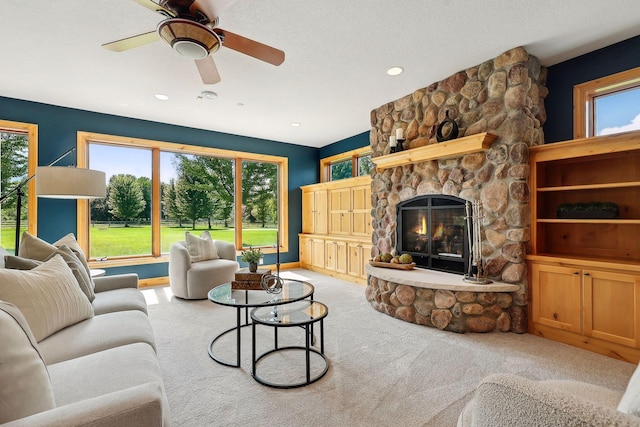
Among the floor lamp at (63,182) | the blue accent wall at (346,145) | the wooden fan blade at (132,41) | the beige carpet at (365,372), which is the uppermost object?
the blue accent wall at (346,145)

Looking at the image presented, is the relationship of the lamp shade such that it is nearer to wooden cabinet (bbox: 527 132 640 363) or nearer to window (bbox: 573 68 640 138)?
wooden cabinet (bbox: 527 132 640 363)

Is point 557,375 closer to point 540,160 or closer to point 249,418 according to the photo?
point 540,160

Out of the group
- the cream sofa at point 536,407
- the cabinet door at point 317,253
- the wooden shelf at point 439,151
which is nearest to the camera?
the cream sofa at point 536,407

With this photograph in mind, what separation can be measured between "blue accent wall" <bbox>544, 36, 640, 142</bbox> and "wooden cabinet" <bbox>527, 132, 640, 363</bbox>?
0.40m

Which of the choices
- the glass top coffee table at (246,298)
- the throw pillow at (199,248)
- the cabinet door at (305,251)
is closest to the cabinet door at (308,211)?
the cabinet door at (305,251)

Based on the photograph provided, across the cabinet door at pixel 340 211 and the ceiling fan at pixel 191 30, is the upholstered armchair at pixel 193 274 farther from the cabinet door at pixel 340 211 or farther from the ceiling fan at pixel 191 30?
the ceiling fan at pixel 191 30

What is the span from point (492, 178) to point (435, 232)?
90cm

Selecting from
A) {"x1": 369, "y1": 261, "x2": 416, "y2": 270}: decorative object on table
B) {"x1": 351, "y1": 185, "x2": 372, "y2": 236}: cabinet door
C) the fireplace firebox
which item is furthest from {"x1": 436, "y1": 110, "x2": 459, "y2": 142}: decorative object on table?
{"x1": 351, "y1": 185, "x2": 372, "y2": 236}: cabinet door

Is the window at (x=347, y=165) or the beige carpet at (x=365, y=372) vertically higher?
the window at (x=347, y=165)

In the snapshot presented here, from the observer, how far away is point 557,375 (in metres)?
2.10

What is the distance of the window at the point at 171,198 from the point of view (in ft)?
15.1

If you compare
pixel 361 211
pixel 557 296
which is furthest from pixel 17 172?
pixel 557 296

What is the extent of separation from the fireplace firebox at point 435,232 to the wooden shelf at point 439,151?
0.49 metres

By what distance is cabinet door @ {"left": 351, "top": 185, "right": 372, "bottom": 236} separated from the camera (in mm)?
5000
